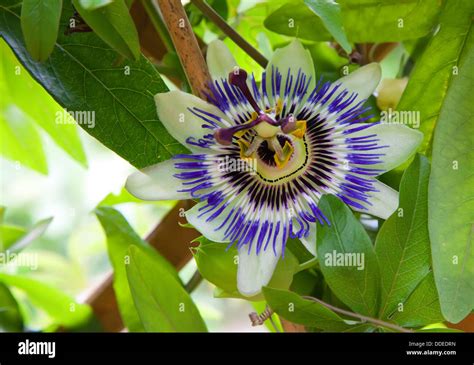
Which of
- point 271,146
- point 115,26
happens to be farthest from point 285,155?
point 115,26

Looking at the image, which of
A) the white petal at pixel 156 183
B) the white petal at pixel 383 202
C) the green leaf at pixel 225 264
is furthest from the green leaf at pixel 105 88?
the white petal at pixel 383 202

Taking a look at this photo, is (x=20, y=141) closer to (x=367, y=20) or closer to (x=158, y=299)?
(x=158, y=299)

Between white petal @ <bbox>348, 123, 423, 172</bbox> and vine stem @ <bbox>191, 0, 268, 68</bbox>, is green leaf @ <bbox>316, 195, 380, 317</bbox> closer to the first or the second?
white petal @ <bbox>348, 123, 423, 172</bbox>

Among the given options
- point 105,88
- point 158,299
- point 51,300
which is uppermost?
point 105,88

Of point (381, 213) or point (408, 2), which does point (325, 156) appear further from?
point (408, 2)

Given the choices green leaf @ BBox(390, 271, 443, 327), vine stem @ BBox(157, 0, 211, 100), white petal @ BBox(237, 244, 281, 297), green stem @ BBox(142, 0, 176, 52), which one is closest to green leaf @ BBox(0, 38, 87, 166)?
green stem @ BBox(142, 0, 176, 52)

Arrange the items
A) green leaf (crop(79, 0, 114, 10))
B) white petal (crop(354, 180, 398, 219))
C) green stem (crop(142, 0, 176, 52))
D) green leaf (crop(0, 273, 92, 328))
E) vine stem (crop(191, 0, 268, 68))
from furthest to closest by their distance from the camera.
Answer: green leaf (crop(0, 273, 92, 328)) < green stem (crop(142, 0, 176, 52)) < vine stem (crop(191, 0, 268, 68)) < white petal (crop(354, 180, 398, 219)) < green leaf (crop(79, 0, 114, 10))

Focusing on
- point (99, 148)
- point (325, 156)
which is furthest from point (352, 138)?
point (99, 148)
